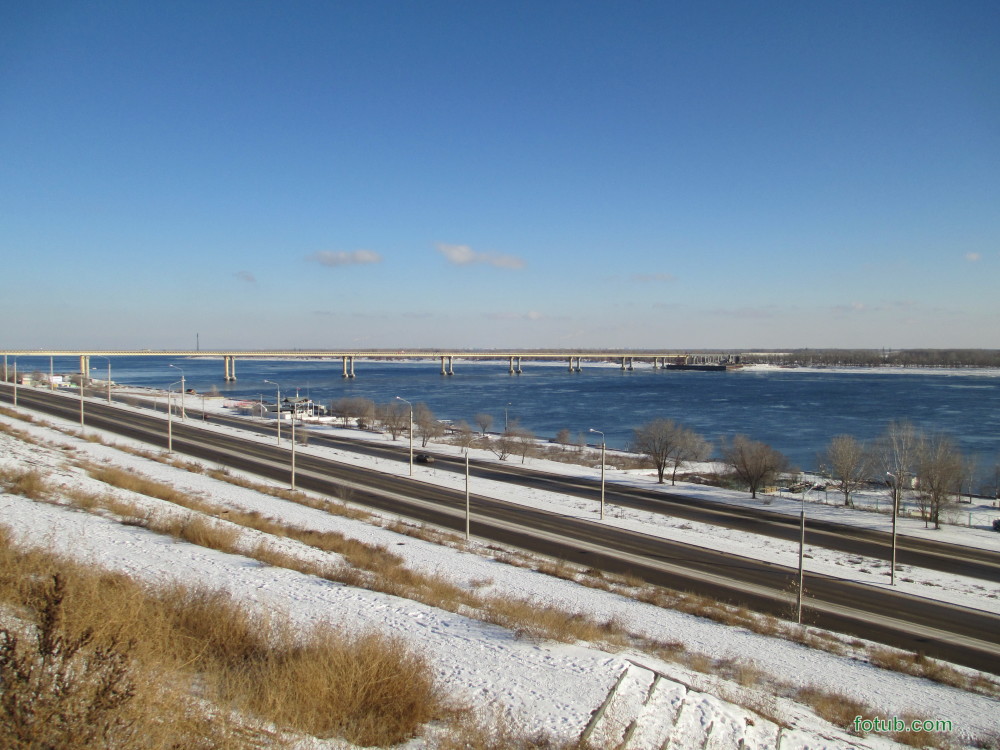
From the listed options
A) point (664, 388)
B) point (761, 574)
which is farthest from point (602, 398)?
point (761, 574)

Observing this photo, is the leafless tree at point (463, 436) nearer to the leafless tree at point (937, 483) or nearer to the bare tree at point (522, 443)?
the bare tree at point (522, 443)

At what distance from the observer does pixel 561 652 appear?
9523 millimetres

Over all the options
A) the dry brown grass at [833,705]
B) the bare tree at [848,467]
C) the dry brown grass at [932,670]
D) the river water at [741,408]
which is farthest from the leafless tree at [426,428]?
the dry brown grass at [833,705]

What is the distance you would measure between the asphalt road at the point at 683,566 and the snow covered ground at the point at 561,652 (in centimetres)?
275

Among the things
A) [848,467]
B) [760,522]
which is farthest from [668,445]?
[760,522]

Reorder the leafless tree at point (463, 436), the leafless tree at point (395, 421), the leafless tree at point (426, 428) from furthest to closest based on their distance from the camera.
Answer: the leafless tree at point (395, 421) < the leafless tree at point (426, 428) < the leafless tree at point (463, 436)

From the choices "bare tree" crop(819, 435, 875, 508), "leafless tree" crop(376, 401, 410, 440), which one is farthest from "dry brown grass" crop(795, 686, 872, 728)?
"leafless tree" crop(376, 401, 410, 440)

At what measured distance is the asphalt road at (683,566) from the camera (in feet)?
53.9

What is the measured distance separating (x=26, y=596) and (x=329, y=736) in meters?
4.23

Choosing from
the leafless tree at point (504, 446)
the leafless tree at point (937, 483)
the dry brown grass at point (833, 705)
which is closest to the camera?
the dry brown grass at point (833, 705)

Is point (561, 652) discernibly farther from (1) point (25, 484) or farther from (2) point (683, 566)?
(1) point (25, 484)

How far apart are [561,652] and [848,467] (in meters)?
36.0

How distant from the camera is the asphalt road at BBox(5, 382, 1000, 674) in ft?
53.9

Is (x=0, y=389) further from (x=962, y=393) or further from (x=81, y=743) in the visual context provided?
(x=962, y=393)
